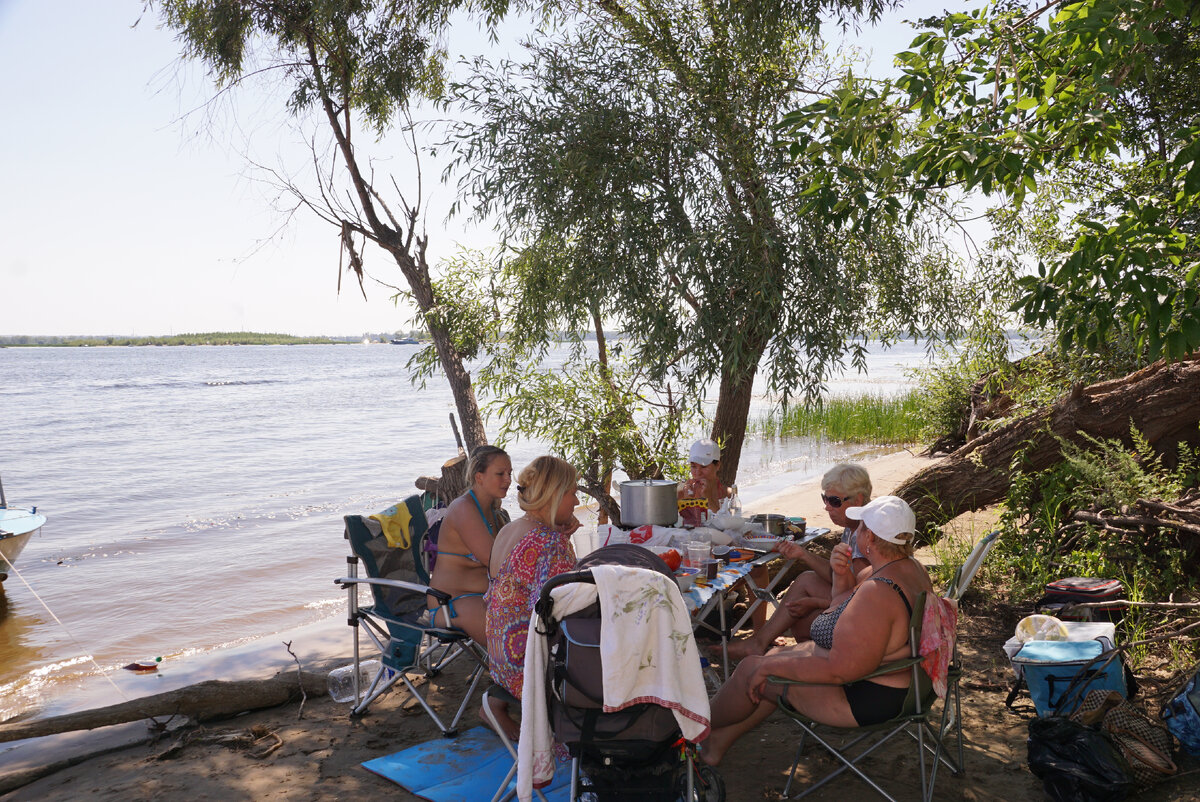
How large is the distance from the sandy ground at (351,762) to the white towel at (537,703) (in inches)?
38.5

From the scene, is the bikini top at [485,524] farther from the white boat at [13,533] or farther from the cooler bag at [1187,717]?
the white boat at [13,533]

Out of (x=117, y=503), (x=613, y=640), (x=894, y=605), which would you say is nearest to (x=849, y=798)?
(x=894, y=605)

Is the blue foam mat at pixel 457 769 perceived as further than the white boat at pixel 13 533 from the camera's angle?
No

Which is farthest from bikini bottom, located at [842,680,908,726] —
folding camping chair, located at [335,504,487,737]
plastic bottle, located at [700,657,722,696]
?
folding camping chair, located at [335,504,487,737]

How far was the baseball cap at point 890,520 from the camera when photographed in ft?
9.95

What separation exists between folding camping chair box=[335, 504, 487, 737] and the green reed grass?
41.2 ft

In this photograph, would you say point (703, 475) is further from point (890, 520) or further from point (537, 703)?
point (537, 703)

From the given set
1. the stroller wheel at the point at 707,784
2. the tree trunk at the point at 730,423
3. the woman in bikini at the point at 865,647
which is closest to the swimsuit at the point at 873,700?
the woman in bikini at the point at 865,647

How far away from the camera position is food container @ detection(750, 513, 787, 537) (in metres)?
4.60

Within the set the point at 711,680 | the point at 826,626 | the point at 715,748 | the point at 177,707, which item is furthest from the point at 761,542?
the point at 177,707

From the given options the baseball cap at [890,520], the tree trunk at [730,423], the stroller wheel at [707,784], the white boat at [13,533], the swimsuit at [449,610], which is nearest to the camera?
the stroller wheel at [707,784]

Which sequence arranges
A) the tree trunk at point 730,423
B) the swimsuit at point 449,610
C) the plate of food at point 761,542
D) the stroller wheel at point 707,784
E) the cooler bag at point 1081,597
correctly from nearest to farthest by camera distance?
the stroller wheel at point 707,784, the swimsuit at point 449,610, the plate of food at point 761,542, the cooler bag at point 1081,597, the tree trunk at point 730,423

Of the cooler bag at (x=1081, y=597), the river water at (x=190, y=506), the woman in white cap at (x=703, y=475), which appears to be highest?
the woman in white cap at (x=703, y=475)

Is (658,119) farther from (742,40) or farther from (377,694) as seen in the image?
(377,694)
